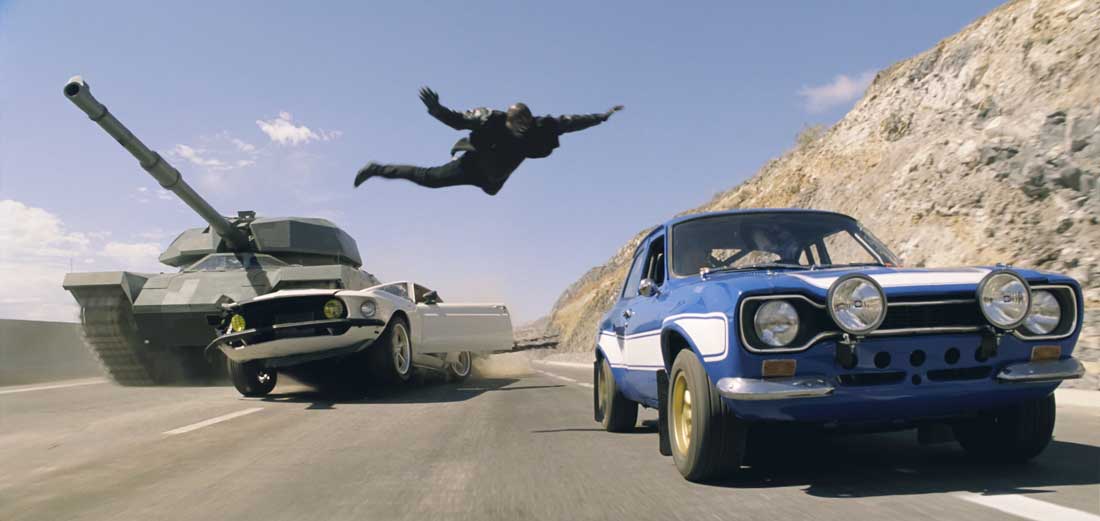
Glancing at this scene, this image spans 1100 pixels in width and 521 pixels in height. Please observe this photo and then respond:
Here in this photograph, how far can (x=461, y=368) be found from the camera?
1394 centimetres

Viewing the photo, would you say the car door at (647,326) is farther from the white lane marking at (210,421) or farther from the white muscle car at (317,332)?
the white muscle car at (317,332)

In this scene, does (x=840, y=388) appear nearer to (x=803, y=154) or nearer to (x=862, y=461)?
(x=862, y=461)

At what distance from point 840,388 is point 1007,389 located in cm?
79

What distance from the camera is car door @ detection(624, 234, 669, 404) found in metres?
4.99

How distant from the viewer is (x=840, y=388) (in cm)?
362

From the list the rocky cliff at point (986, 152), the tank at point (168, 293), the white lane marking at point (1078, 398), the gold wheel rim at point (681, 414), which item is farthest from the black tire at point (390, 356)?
the rocky cliff at point (986, 152)

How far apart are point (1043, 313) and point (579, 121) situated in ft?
62.0

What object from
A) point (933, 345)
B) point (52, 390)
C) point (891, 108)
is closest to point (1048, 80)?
point (891, 108)

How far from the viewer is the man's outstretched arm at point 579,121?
21.5m

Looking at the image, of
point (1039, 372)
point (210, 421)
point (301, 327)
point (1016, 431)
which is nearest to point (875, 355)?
point (1039, 372)

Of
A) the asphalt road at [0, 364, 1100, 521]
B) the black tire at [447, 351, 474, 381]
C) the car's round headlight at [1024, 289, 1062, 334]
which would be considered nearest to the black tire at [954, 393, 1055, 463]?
the asphalt road at [0, 364, 1100, 521]

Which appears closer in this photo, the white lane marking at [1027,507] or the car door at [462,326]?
the white lane marking at [1027,507]

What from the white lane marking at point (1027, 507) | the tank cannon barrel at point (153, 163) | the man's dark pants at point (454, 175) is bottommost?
the white lane marking at point (1027, 507)

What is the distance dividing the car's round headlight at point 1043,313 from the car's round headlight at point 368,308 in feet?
24.4
